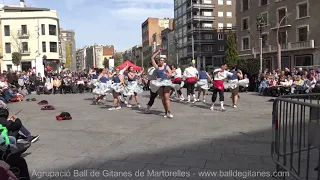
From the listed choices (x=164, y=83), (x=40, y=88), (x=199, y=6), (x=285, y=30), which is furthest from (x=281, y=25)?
(x=164, y=83)

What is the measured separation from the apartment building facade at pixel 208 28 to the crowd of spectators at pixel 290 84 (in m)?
59.0

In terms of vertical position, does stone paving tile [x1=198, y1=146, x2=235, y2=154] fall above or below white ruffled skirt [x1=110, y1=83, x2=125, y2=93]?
below

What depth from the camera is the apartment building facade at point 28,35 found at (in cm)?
5825

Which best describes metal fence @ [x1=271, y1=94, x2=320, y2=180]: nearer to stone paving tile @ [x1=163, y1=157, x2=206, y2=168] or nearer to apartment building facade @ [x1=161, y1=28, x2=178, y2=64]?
stone paving tile @ [x1=163, y1=157, x2=206, y2=168]

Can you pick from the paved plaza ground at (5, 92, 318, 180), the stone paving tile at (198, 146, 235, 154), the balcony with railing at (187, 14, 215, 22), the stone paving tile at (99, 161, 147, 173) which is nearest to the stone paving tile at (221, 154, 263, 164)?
the paved plaza ground at (5, 92, 318, 180)

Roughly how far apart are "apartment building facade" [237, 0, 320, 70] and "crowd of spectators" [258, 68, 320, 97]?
2057 centimetres

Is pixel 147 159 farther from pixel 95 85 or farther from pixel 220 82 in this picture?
pixel 95 85

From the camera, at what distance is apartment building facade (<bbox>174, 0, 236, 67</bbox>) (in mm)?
80250

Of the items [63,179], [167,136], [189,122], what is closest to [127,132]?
[167,136]

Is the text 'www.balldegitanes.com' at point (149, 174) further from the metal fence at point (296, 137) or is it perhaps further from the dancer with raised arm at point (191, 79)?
the dancer with raised arm at point (191, 79)

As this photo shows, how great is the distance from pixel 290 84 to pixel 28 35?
52.7 m

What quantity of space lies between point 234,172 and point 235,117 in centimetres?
565

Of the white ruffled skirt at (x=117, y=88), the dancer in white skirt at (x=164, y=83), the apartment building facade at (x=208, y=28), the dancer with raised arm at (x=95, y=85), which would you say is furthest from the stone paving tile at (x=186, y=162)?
the apartment building facade at (x=208, y=28)

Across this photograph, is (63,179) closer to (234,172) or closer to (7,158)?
(7,158)
